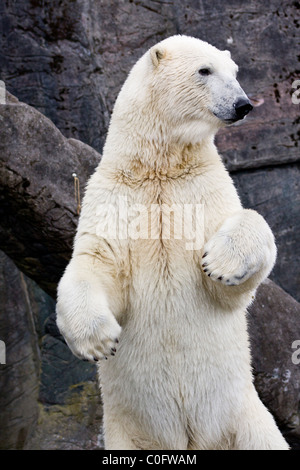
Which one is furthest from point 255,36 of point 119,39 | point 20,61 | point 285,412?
point 285,412

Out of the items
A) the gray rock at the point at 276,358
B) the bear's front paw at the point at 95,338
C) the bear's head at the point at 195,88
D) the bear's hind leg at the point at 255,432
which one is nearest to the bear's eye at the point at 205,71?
the bear's head at the point at 195,88

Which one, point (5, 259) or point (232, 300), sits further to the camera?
point (5, 259)

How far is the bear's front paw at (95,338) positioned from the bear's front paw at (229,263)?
0.41m

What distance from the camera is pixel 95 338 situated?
215 cm

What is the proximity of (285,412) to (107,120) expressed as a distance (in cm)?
304

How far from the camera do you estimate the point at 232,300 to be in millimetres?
2486

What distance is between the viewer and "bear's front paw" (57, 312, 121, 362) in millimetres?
2146

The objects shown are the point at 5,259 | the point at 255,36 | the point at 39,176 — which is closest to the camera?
the point at 39,176

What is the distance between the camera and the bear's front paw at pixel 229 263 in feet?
7.34

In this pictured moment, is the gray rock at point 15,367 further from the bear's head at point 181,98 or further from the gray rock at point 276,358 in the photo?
the bear's head at point 181,98

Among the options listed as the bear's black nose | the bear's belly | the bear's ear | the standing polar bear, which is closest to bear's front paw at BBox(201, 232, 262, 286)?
the standing polar bear

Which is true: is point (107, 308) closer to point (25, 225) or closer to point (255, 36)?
point (25, 225)

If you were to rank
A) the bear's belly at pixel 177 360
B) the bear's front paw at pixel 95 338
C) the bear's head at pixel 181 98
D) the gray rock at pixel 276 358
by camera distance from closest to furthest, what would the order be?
the bear's front paw at pixel 95 338 → the bear's belly at pixel 177 360 → the bear's head at pixel 181 98 → the gray rock at pixel 276 358

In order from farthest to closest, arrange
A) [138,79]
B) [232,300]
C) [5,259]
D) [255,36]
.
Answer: [255,36], [5,259], [138,79], [232,300]
